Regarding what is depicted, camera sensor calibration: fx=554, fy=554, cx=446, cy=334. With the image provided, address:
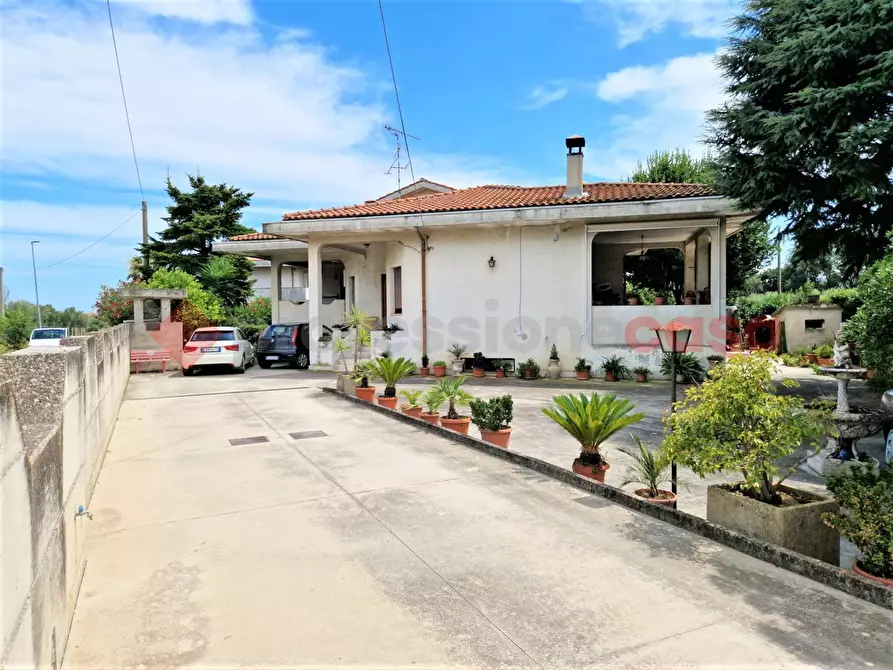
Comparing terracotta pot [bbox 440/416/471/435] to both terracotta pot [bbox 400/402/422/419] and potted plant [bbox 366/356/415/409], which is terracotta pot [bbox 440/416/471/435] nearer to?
terracotta pot [bbox 400/402/422/419]

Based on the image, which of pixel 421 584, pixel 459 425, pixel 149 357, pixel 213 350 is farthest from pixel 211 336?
pixel 421 584

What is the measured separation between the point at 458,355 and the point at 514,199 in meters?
5.13

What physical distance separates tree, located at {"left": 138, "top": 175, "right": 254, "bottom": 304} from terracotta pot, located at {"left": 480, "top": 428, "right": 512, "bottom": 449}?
27239 mm

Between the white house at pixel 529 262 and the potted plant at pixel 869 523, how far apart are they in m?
12.1

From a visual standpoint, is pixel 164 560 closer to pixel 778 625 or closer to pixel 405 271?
pixel 778 625

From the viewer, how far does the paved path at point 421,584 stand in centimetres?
276

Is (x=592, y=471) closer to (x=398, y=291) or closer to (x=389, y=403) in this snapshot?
(x=389, y=403)

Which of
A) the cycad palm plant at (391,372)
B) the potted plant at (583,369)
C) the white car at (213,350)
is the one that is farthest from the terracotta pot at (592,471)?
the white car at (213,350)

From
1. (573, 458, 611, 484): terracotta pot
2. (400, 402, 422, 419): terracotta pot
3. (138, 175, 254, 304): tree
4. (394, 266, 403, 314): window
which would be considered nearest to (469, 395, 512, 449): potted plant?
(573, 458, 611, 484): terracotta pot

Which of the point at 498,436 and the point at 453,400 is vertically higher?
the point at 453,400

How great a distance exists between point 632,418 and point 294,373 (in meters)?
12.9

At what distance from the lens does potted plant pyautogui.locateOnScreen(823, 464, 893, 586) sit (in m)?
3.32

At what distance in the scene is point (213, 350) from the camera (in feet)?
54.7

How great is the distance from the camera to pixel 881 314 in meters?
6.95
